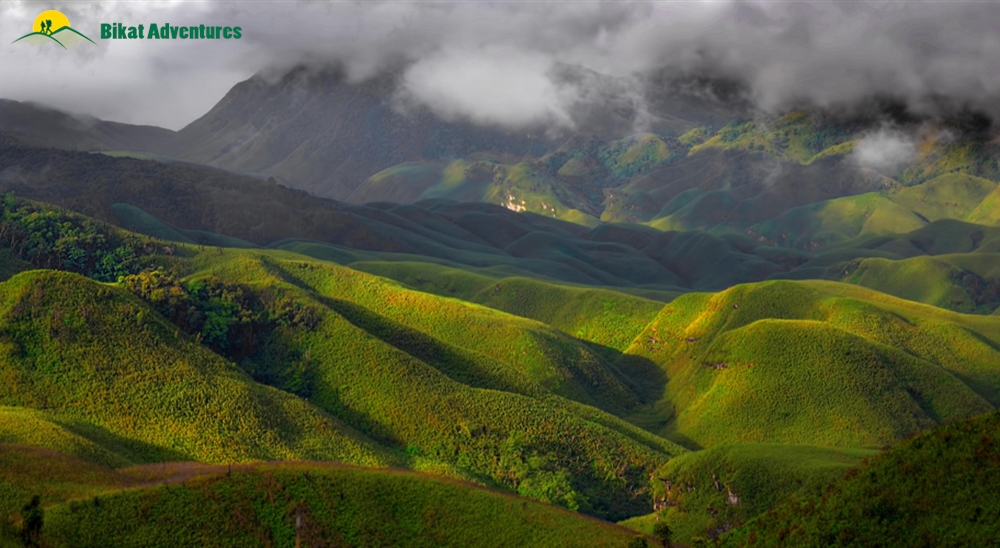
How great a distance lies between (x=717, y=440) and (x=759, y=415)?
8.29 m

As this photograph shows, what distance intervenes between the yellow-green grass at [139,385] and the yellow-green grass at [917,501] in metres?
→ 67.7

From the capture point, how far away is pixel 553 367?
190m

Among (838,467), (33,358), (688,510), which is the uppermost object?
(33,358)

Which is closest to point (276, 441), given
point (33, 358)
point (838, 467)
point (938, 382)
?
point (33, 358)

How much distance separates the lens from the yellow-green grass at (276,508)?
253ft

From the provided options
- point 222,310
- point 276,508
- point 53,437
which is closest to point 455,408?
point 222,310

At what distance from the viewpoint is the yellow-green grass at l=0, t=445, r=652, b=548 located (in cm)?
7706

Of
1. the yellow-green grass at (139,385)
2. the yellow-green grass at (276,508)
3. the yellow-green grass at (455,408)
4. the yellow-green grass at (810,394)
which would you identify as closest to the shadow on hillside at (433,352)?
the yellow-green grass at (455,408)

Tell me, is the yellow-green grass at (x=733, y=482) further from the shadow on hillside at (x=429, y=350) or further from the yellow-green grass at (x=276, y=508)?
the shadow on hillside at (x=429, y=350)

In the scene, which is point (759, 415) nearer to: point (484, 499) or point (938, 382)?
point (938, 382)

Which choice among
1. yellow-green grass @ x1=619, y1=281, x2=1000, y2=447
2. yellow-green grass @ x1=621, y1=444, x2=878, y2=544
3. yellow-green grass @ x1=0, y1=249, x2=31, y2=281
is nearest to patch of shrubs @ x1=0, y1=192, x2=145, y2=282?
yellow-green grass @ x1=0, y1=249, x2=31, y2=281

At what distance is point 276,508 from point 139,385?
46477 mm

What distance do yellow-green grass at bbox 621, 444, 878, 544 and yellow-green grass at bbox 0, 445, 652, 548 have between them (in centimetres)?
3339

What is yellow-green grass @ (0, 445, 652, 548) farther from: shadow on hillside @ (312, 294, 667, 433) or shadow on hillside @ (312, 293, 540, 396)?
shadow on hillside @ (312, 293, 540, 396)
